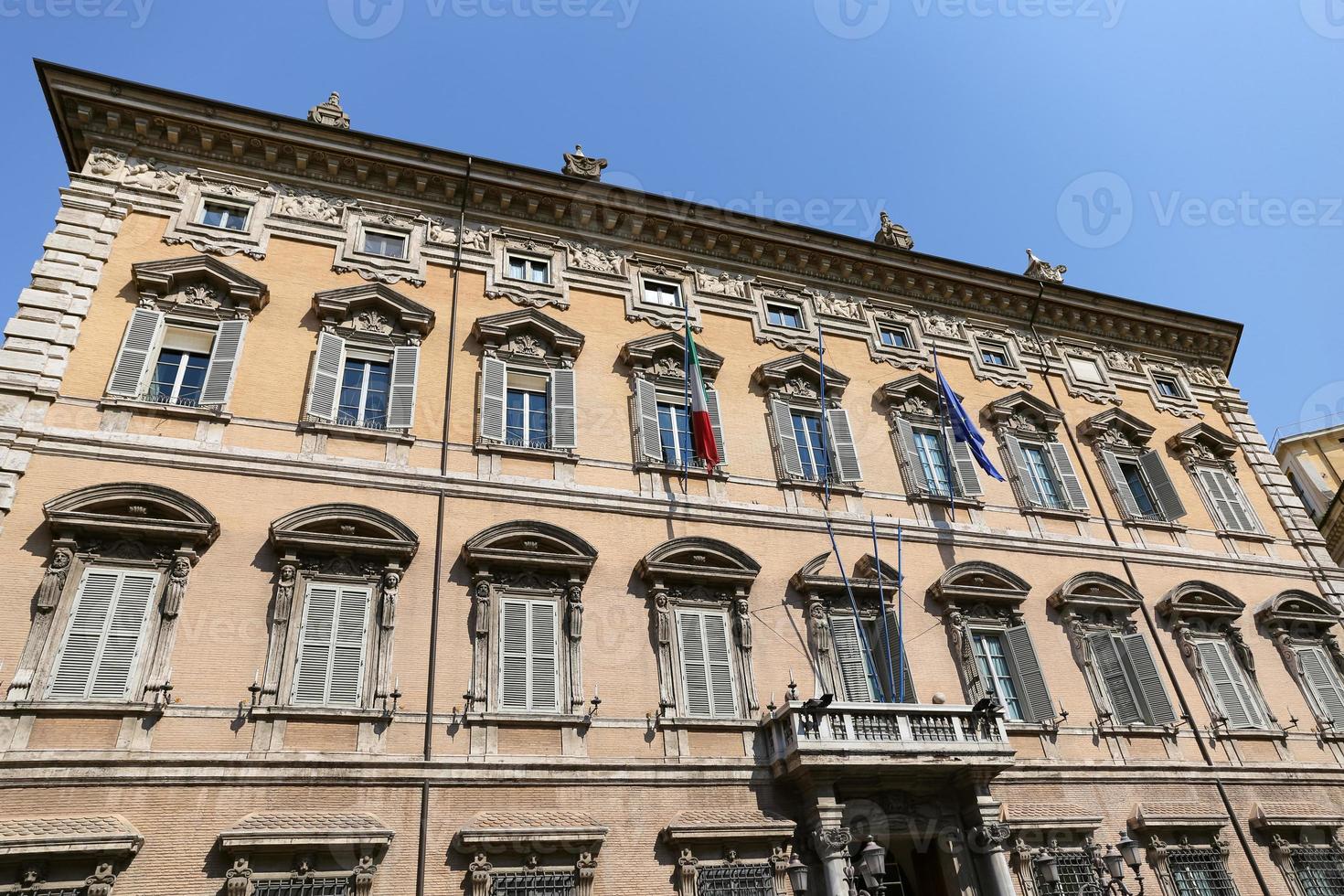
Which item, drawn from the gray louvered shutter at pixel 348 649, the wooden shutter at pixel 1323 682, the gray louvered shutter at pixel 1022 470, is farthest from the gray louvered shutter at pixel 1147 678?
the gray louvered shutter at pixel 348 649

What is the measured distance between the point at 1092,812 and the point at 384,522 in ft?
38.0

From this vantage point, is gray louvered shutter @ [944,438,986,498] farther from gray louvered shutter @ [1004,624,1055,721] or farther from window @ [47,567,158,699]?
window @ [47,567,158,699]

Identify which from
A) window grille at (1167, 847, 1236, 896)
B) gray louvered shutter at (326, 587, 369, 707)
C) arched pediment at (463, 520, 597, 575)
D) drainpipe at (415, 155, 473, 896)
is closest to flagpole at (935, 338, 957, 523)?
window grille at (1167, 847, 1236, 896)

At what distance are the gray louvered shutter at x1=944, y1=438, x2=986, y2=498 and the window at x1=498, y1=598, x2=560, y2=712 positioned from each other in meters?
8.64

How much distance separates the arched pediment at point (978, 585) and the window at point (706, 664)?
160 inches

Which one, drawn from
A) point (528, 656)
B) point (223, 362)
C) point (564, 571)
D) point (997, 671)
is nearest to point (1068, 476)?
point (997, 671)

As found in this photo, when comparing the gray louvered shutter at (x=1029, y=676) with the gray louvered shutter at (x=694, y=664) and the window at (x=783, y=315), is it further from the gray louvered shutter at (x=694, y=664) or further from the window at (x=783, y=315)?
the window at (x=783, y=315)

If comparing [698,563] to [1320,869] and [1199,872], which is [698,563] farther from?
[1320,869]

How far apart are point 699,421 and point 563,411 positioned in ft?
7.47

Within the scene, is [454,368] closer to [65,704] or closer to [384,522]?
[384,522]

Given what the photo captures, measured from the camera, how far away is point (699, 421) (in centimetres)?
Answer: 1476

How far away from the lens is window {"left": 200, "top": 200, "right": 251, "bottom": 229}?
49.1 ft

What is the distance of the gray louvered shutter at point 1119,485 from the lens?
18.3 m

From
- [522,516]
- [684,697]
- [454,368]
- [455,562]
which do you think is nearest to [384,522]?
[455,562]
